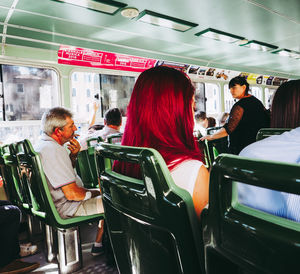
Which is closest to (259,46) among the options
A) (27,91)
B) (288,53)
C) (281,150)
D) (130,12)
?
(288,53)

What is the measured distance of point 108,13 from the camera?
333cm

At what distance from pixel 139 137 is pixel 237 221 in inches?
23.2

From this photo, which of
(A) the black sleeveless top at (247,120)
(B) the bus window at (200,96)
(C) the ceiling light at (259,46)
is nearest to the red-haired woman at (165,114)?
(A) the black sleeveless top at (247,120)

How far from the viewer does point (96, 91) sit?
16.0ft

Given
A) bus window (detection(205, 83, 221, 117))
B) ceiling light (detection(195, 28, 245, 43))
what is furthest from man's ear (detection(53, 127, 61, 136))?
bus window (detection(205, 83, 221, 117))

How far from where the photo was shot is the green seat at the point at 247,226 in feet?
1.26

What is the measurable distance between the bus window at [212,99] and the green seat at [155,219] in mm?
6187

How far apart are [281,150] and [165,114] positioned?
1.31ft

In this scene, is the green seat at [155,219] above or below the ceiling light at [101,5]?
below

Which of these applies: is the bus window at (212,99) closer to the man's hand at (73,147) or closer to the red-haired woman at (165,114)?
the man's hand at (73,147)

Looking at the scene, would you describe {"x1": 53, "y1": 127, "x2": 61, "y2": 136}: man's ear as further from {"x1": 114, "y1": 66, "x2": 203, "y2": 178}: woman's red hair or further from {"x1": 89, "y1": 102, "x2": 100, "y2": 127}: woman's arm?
{"x1": 89, "y1": 102, "x2": 100, "y2": 127}: woman's arm

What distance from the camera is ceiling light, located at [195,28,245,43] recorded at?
4163mm

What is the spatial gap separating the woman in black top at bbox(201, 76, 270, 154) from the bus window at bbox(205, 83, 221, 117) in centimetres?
380

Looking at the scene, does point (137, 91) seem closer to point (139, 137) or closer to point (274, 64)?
point (139, 137)
